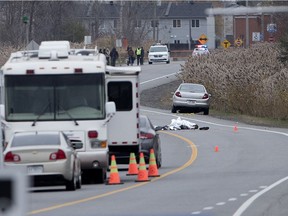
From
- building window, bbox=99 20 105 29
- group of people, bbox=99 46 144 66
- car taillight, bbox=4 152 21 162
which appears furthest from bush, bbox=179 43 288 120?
building window, bbox=99 20 105 29

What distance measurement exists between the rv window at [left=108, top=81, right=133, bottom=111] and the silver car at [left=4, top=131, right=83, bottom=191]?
135 inches

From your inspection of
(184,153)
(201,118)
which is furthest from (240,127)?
(184,153)

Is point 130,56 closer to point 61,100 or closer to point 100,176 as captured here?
point 100,176

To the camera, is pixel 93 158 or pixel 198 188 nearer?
pixel 198 188

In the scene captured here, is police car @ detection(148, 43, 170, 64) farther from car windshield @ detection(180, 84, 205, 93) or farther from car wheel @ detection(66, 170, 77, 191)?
car wheel @ detection(66, 170, 77, 191)

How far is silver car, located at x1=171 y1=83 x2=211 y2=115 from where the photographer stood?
1866 inches

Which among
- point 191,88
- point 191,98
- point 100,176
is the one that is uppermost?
point 100,176

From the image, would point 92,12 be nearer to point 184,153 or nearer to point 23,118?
point 184,153

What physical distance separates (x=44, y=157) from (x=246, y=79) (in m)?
34.4

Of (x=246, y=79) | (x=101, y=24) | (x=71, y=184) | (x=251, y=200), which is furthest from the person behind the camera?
(x=101, y=24)

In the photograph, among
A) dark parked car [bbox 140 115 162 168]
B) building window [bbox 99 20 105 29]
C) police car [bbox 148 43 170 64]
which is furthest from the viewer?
building window [bbox 99 20 105 29]

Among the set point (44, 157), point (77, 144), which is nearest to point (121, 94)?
point (77, 144)

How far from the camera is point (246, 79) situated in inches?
1932

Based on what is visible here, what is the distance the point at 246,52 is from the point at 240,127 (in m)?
18.7
